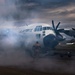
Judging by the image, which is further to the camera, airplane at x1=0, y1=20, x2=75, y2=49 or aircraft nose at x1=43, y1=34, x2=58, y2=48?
airplane at x1=0, y1=20, x2=75, y2=49

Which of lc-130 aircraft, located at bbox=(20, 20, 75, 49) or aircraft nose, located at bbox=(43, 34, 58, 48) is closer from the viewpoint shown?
aircraft nose, located at bbox=(43, 34, 58, 48)

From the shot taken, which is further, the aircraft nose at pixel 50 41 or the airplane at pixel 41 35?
the airplane at pixel 41 35

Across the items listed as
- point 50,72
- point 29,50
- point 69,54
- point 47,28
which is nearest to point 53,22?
point 47,28

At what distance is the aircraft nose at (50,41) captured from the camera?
25.1 metres

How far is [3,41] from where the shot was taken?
3225 cm

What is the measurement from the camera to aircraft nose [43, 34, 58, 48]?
25095 millimetres

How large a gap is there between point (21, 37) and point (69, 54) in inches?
256

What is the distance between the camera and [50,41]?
2522 cm

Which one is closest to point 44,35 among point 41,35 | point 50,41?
point 41,35

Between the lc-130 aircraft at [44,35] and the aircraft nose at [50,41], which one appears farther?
the lc-130 aircraft at [44,35]

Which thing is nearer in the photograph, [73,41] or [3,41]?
[73,41]

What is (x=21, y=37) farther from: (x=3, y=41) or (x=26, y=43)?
(x=3, y=41)

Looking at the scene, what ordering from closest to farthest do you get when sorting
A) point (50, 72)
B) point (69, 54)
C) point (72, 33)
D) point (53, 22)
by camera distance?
point (50, 72)
point (69, 54)
point (53, 22)
point (72, 33)

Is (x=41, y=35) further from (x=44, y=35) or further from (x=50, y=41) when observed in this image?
(x=50, y=41)
